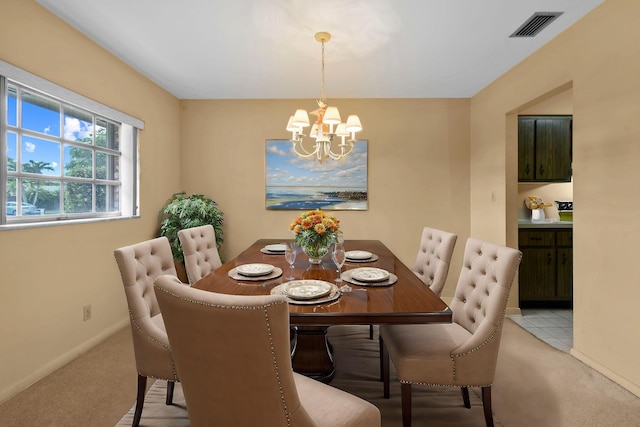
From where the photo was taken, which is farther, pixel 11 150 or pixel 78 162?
pixel 78 162

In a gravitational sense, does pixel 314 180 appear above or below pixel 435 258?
above

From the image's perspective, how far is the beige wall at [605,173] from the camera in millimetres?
2064

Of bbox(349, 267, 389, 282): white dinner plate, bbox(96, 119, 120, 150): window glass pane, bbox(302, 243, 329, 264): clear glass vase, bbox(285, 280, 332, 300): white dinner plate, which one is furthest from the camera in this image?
bbox(96, 119, 120, 150): window glass pane

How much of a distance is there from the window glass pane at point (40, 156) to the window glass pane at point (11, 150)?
0.21ft

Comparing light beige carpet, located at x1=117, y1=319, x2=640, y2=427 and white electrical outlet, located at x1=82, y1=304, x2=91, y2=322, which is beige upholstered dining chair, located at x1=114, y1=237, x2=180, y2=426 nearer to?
light beige carpet, located at x1=117, y1=319, x2=640, y2=427

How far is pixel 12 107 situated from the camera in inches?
84.9

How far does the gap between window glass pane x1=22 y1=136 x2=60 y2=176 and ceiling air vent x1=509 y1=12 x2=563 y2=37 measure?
3.68 metres

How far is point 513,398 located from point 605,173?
163cm

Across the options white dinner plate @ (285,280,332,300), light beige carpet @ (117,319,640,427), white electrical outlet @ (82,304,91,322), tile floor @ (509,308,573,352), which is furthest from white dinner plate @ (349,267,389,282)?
white electrical outlet @ (82,304,91,322)

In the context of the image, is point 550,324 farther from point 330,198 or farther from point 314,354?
point 330,198

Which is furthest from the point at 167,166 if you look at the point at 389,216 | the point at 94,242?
the point at 389,216

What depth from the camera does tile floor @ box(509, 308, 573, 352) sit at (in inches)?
111

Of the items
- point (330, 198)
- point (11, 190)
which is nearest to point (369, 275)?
point (11, 190)

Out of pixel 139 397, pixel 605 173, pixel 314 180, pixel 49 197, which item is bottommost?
pixel 139 397
